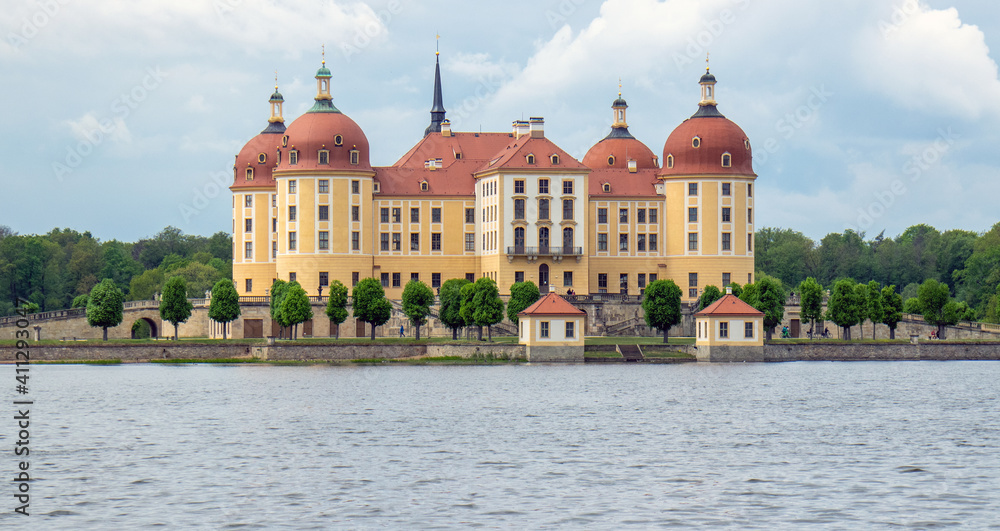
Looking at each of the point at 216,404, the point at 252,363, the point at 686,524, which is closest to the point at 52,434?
the point at 216,404

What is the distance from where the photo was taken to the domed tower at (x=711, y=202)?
101m

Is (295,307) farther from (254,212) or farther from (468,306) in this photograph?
(254,212)

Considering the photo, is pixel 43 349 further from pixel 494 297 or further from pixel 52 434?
pixel 52 434

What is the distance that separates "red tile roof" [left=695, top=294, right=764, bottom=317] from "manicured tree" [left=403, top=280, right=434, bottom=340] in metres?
17.2

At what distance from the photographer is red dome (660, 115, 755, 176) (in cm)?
10088

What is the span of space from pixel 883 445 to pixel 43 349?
54.6 m

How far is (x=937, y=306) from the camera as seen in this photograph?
94.2 meters

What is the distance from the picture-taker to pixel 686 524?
30250 mm

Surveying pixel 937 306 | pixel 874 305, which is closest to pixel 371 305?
pixel 874 305

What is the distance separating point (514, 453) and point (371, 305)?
149ft

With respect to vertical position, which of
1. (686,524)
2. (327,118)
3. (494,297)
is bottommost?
(686,524)

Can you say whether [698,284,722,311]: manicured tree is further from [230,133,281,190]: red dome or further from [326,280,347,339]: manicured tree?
[230,133,281,190]: red dome

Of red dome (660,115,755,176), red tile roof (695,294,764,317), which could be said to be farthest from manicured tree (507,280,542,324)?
red dome (660,115,755,176)

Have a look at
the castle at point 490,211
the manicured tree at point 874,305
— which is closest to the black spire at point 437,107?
the castle at point 490,211
